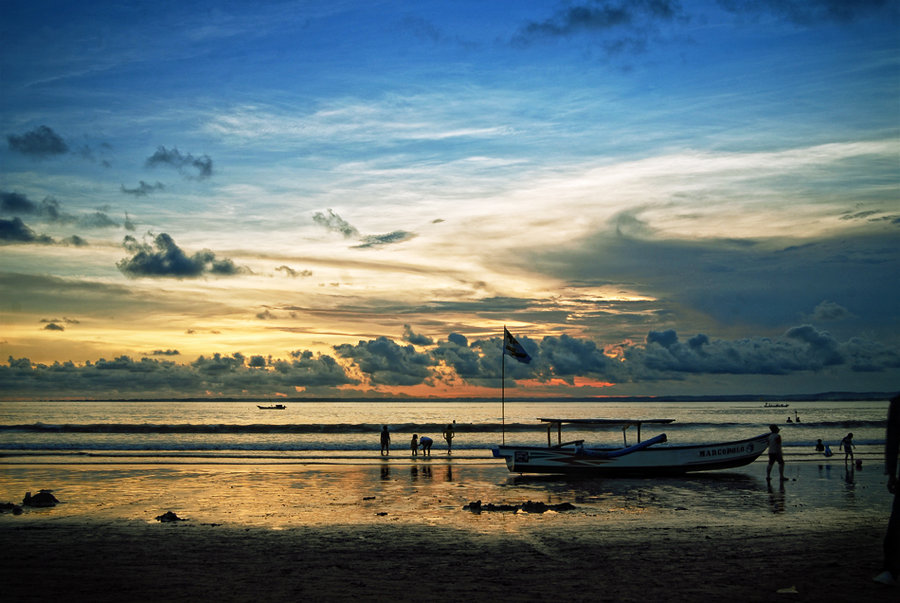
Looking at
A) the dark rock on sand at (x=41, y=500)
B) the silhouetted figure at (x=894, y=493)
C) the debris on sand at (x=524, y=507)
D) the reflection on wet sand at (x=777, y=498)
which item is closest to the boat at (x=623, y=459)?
the reflection on wet sand at (x=777, y=498)

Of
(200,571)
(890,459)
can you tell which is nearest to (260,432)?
(200,571)

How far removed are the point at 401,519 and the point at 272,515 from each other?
397 centimetres

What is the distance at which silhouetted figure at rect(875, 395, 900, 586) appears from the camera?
10.1 m

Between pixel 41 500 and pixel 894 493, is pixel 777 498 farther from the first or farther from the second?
pixel 41 500

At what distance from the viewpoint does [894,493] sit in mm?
10273

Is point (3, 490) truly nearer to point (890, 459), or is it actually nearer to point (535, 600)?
point (535, 600)

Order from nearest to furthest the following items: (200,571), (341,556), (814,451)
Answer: (200,571)
(341,556)
(814,451)

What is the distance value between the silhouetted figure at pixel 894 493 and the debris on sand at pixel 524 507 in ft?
35.5

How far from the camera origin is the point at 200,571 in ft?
42.7

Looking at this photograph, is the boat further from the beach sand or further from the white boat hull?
the beach sand

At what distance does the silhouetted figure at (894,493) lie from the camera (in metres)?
10.1

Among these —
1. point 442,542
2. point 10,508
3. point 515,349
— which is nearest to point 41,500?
point 10,508

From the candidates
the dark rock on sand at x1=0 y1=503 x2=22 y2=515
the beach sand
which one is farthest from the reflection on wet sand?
the dark rock on sand at x1=0 y1=503 x2=22 y2=515

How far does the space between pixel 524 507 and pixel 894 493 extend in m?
12.3
